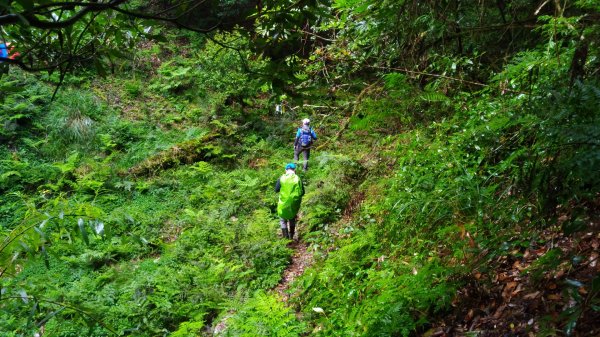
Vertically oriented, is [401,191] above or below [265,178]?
below

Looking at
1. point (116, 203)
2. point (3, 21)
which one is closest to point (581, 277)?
point (3, 21)

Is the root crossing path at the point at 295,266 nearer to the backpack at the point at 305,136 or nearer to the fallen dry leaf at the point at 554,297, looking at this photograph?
the backpack at the point at 305,136

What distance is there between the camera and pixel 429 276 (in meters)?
3.94

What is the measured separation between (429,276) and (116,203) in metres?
9.45

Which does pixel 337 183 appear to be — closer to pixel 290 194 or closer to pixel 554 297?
pixel 290 194

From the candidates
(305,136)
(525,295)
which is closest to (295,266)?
(305,136)

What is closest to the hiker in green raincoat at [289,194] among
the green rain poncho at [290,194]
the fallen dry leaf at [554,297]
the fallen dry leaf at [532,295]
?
the green rain poncho at [290,194]

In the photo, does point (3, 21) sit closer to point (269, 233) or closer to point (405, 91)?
point (405, 91)

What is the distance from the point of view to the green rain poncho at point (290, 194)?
8117mm

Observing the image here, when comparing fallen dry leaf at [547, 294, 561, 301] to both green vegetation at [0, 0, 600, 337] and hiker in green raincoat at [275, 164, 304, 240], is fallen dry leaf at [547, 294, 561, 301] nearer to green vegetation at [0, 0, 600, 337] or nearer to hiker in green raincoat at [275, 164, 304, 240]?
green vegetation at [0, 0, 600, 337]

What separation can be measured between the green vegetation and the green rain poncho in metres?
0.58

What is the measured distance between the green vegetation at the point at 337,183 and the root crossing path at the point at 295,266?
0.12 m

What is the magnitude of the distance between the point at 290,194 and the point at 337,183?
1.50 meters

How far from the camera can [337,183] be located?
930 centimetres
